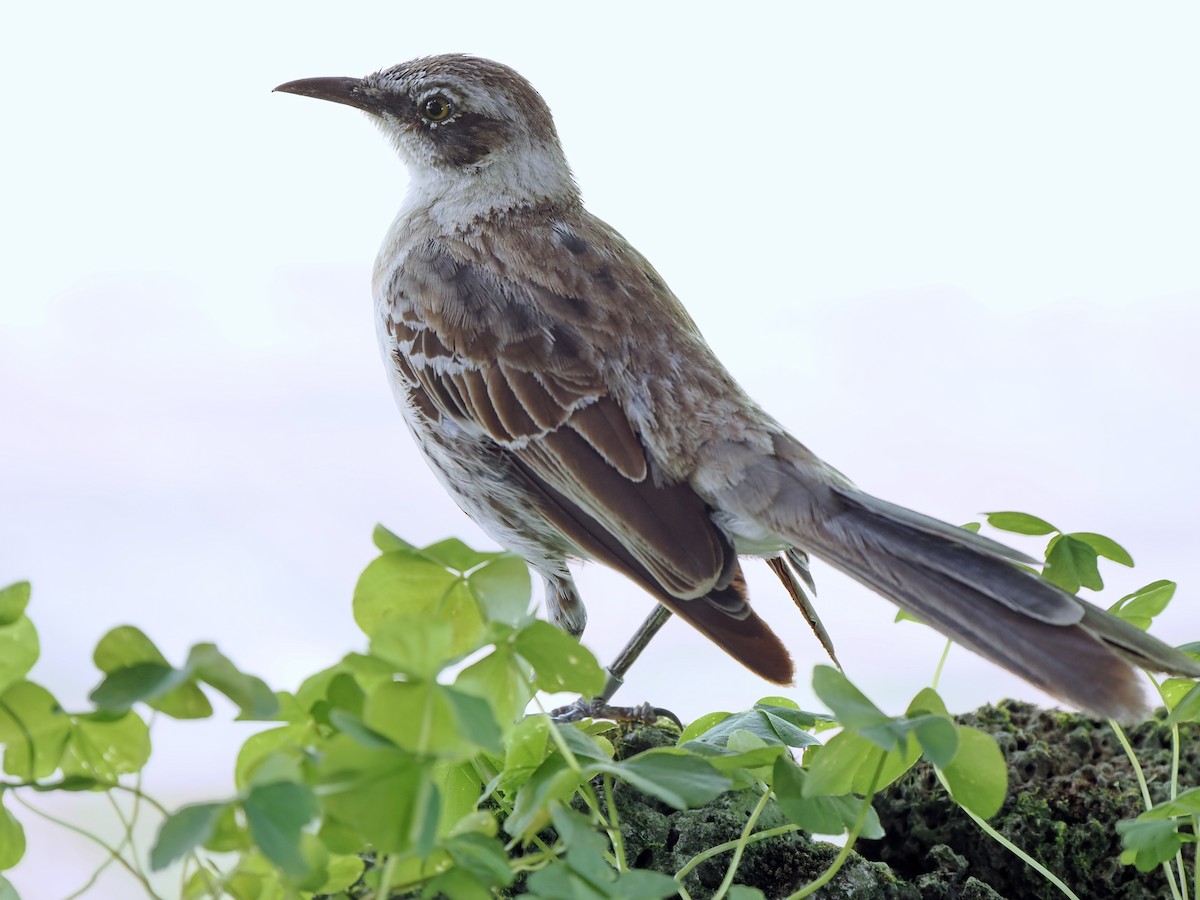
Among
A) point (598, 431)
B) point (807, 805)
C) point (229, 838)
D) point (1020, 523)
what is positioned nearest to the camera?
point (229, 838)

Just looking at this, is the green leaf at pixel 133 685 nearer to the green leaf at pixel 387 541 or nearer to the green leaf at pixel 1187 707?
the green leaf at pixel 387 541

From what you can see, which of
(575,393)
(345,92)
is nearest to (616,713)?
(575,393)

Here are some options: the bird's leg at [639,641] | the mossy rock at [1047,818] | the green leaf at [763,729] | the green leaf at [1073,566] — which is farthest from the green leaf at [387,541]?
the bird's leg at [639,641]

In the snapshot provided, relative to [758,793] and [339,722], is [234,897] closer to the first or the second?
[339,722]

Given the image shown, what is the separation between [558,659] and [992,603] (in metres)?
0.93

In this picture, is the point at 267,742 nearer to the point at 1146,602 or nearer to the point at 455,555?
the point at 455,555

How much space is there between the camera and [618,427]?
290 centimetres

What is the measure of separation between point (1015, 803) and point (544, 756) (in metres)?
1.29

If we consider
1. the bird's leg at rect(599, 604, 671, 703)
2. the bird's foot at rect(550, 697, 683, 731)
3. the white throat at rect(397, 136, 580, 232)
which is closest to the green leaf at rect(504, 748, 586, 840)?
the bird's foot at rect(550, 697, 683, 731)

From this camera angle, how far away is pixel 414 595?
5.68 ft

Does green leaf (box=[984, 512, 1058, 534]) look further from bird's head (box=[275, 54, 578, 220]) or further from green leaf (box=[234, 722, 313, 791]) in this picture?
bird's head (box=[275, 54, 578, 220])

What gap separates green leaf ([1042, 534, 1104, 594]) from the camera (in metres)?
2.34

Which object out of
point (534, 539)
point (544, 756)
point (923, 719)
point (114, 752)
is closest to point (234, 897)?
point (114, 752)

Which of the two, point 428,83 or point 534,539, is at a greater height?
point 428,83
